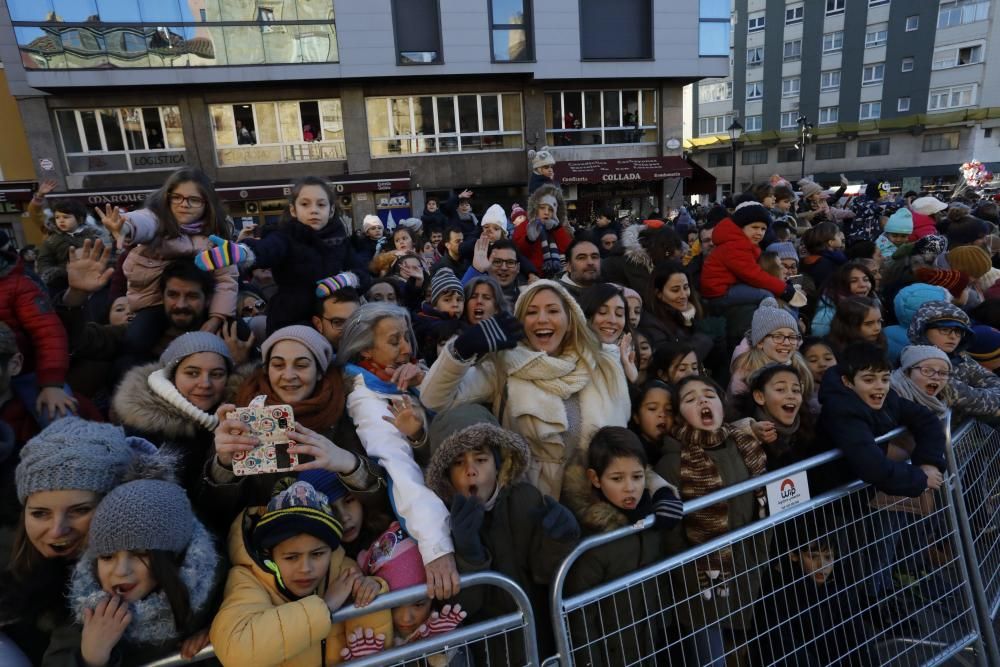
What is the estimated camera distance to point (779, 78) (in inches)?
1583

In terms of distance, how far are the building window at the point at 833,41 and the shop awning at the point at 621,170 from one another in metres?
28.7

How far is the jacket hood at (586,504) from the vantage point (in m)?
2.21

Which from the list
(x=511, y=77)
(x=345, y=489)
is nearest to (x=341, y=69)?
(x=511, y=77)

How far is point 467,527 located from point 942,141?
4589 centimetres

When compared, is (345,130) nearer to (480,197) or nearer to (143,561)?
(480,197)

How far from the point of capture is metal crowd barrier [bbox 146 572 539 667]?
5.47ft

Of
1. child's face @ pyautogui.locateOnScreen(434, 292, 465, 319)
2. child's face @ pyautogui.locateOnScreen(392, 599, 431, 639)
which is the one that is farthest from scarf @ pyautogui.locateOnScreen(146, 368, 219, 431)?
child's face @ pyautogui.locateOnScreen(434, 292, 465, 319)

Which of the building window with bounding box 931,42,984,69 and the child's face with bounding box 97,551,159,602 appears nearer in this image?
the child's face with bounding box 97,551,159,602

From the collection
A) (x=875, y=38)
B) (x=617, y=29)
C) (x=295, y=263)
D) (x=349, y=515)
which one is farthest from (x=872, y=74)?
(x=349, y=515)

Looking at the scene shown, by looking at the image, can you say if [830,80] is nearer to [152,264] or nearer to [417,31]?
[417,31]

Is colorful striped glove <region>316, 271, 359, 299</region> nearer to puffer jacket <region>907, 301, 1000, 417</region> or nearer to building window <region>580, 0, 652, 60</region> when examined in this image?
puffer jacket <region>907, 301, 1000, 417</region>

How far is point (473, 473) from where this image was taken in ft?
6.88

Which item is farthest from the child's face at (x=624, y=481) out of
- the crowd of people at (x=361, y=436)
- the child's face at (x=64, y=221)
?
the child's face at (x=64, y=221)

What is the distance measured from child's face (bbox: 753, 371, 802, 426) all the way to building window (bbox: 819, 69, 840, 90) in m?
45.9
